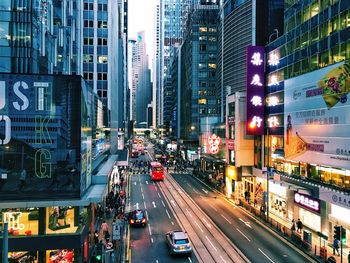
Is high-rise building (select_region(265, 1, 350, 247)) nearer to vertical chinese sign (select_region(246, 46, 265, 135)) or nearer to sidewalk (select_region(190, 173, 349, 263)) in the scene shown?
sidewalk (select_region(190, 173, 349, 263))

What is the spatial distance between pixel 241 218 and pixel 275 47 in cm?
2005

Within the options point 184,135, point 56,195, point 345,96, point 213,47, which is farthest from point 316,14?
point 184,135

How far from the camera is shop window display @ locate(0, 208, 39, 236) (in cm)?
2342

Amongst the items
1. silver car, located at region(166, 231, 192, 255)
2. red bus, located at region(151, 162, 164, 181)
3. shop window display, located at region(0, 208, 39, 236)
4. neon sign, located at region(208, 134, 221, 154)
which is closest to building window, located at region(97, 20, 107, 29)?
red bus, located at region(151, 162, 164, 181)

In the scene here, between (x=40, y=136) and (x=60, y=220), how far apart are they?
16.9 ft

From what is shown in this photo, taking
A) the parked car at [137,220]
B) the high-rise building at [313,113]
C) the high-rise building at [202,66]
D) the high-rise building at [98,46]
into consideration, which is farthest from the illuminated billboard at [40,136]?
the high-rise building at [202,66]

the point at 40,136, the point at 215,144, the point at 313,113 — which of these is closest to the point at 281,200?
the point at 313,113

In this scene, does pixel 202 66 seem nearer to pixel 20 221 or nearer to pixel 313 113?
pixel 313 113

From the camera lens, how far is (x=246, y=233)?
3644cm

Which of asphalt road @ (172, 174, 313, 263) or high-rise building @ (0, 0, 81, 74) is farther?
high-rise building @ (0, 0, 81, 74)

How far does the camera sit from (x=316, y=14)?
36.8 metres

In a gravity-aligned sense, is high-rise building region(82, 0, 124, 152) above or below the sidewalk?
above

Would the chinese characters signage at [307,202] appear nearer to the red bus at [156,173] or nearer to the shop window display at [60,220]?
the shop window display at [60,220]

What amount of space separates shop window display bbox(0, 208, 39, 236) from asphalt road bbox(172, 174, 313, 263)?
15020 millimetres
